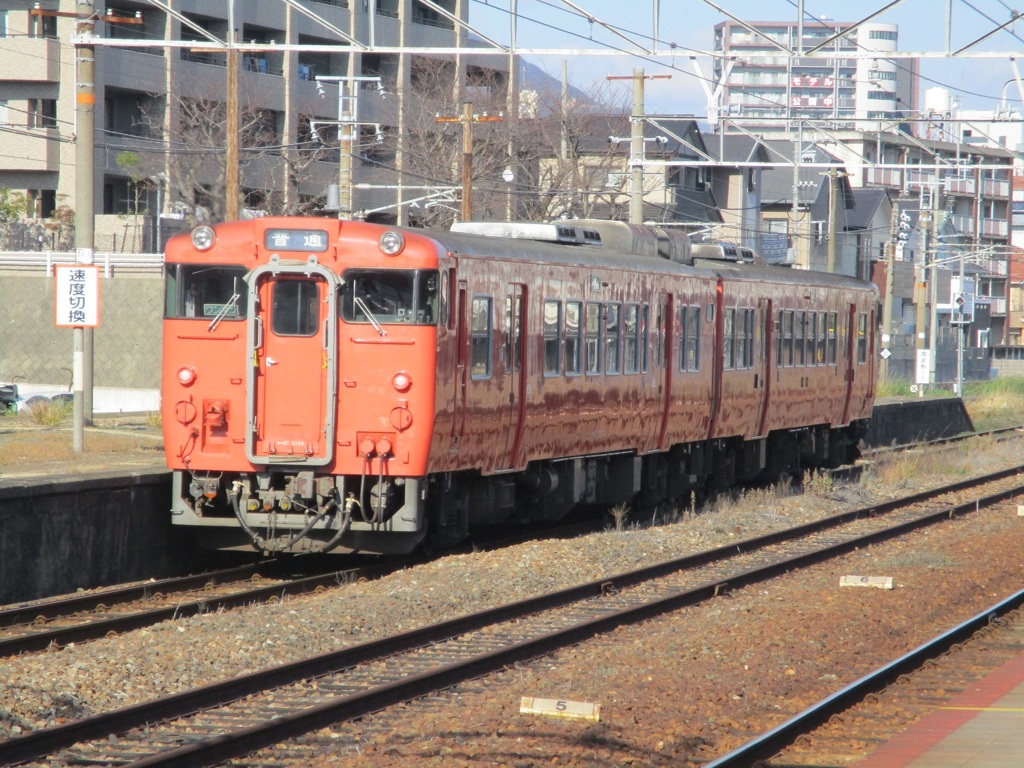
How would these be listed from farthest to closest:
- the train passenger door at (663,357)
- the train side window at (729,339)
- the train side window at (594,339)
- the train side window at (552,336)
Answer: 1. the train side window at (729,339)
2. the train passenger door at (663,357)
3. the train side window at (594,339)
4. the train side window at (552,336)

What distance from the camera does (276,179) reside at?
50688 mm

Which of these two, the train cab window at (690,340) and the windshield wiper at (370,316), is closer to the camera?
the windshield wiper at (370,316)

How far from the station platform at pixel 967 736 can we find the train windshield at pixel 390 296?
18.4 ft

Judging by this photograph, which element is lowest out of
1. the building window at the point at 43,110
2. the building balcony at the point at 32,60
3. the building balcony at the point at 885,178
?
the building window at the point at 43,110

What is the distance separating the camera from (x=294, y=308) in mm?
13117

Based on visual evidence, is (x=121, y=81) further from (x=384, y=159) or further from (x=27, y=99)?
(x=384, y=159)

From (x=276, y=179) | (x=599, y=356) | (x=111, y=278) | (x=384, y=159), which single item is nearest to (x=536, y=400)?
(x=599, y=356)

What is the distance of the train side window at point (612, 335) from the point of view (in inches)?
656

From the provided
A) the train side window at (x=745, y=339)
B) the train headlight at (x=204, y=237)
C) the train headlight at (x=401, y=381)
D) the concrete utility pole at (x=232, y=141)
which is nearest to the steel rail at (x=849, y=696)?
the train headlight at (x=401, y=381)

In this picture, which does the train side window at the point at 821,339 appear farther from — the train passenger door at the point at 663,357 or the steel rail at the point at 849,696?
the steel rail at the point at 849,696

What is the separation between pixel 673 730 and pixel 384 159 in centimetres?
4991

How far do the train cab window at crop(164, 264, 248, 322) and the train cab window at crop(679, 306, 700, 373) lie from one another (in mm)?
6806

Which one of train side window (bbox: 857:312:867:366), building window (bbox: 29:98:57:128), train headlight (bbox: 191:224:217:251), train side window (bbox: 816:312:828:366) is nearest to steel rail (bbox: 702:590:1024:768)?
train headlight (bbox: 191:224:217:251)

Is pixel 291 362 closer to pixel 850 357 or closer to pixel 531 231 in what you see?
pixel 531 231
